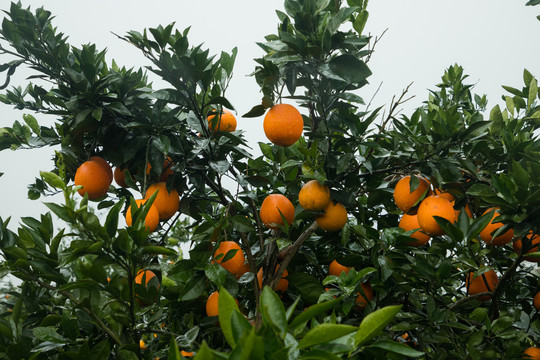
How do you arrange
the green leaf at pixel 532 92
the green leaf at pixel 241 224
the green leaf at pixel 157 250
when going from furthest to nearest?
the green leaf at pixel 532 92, the green leaf at pixel 241 224, the green leaf at pixel 157 250

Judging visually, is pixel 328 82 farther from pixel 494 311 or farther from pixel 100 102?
pixel 494 311

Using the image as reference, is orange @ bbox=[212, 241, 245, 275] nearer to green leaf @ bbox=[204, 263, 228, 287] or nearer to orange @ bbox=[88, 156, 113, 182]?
A: green leaf @ bbox=[204, 263, 228, 287]

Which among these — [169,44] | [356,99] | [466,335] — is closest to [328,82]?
[356,99]

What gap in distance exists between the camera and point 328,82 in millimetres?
1285

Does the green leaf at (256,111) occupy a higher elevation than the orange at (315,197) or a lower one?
higher

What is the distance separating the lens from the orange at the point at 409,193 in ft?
4.37

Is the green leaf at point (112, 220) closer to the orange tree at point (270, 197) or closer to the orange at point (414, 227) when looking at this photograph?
the orange tree at point (270, 197)

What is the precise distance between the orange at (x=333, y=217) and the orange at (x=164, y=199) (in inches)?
16.8

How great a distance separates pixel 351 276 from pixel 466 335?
0.43 meters

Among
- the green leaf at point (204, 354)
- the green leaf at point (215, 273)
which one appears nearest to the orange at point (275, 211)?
the green leaf at point (215, 273)

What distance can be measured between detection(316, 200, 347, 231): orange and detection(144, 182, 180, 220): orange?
428 mm

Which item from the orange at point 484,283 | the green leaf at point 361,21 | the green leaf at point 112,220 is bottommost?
the orange at point 484,283

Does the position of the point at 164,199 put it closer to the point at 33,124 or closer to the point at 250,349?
the point at 33,124

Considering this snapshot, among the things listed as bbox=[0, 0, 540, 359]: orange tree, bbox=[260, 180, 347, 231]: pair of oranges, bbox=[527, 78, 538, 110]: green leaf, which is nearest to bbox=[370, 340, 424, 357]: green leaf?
bbox=[0, 0, 540, 359]: orange tree
